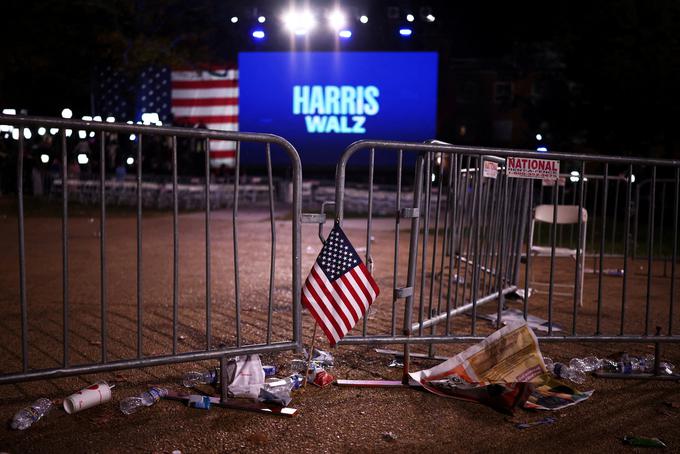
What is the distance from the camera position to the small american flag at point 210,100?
29.1 metres

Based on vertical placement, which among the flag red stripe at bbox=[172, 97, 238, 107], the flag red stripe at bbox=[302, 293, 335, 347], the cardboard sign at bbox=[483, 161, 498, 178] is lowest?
the flag red stripe at bbox=[302, 293, 335, 347]

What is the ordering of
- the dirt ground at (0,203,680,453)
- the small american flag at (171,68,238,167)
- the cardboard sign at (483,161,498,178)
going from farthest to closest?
the small american flag at (171,68,238,167) → the cardboard sign at (483,161,498,178) → the dirt ground at (0,203,680,453)

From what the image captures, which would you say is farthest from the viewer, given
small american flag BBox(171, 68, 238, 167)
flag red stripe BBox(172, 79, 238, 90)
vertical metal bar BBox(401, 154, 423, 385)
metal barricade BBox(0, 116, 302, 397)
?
flag red stripe BBox(172, 79, 238, 90)

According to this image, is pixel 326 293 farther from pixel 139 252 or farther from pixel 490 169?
pixel 490 169

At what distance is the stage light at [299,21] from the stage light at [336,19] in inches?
22.8

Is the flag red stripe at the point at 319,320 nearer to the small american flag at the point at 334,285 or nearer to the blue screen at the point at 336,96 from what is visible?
the small american flag at the point at 334,285

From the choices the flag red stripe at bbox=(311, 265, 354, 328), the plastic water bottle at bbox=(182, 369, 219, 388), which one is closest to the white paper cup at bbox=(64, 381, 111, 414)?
the plastic water bottle at bbox=(182, 369, 219, 388)

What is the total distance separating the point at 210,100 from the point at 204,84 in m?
0.81

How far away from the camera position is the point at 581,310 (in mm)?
7648

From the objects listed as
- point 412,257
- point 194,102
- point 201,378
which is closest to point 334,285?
point 412,257

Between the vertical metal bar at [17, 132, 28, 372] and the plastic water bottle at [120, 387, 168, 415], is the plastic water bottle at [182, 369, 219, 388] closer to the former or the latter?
the plastic water bottle at [120, 387, 168, 415]

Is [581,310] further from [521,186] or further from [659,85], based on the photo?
[659,85]

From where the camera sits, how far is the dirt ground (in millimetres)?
3846

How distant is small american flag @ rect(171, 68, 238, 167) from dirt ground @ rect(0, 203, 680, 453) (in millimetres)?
19683
